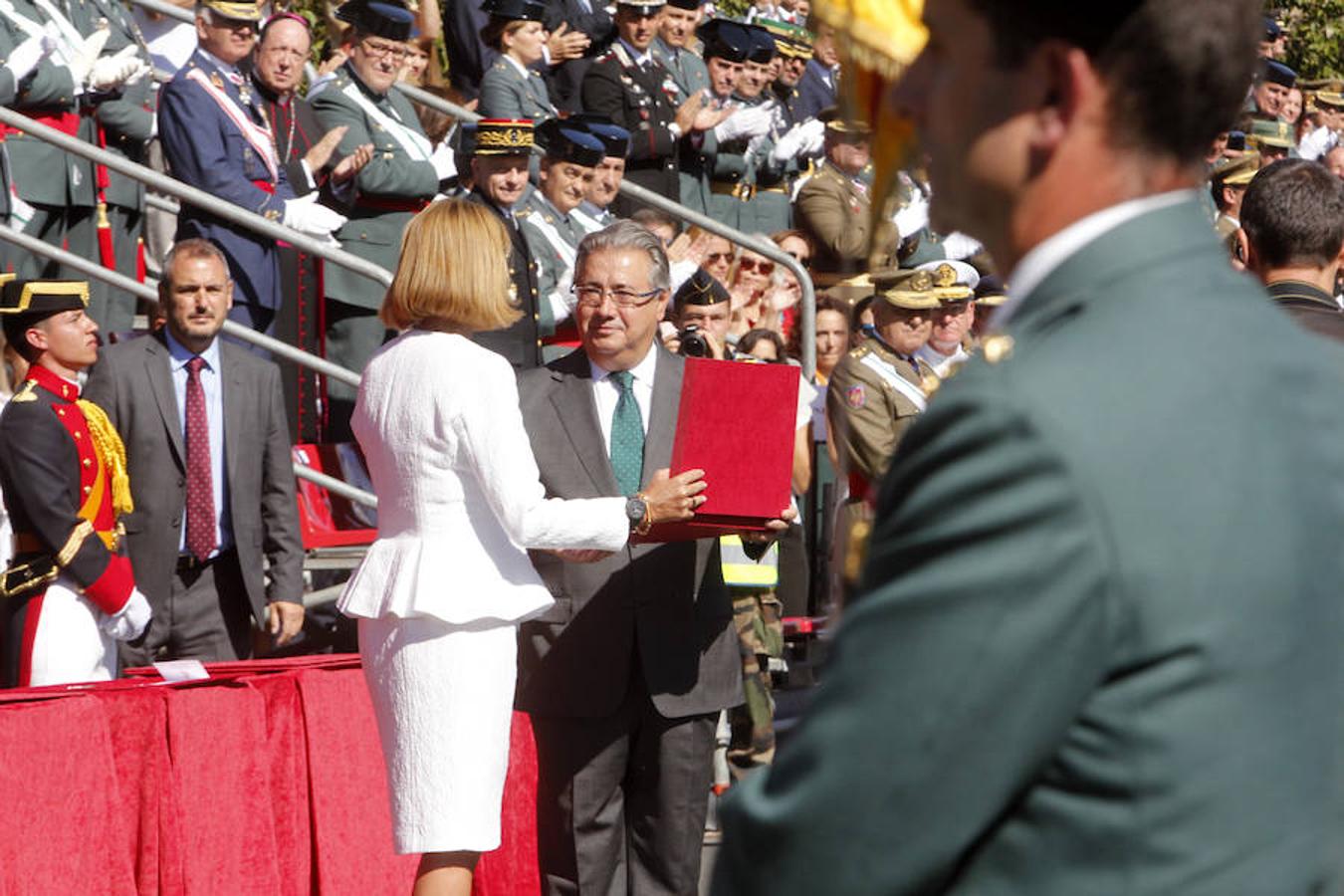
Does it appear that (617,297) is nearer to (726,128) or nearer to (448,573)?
(448,573)

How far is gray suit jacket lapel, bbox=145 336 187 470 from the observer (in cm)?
692

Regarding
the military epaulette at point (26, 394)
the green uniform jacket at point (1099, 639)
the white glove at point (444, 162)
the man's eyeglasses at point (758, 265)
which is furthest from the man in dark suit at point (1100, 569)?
the man's eyeglasses at point (758, 265)

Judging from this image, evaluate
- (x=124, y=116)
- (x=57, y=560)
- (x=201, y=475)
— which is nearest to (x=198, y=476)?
(x=201, y=475)

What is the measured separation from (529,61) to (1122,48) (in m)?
9.24

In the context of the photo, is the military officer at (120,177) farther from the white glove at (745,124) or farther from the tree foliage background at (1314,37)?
the tree foliage background at (1314,37)

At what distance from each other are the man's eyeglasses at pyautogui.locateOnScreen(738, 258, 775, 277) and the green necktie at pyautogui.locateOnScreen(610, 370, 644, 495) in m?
4.81

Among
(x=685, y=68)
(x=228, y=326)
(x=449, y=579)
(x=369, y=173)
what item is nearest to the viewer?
(x=449, y=579)

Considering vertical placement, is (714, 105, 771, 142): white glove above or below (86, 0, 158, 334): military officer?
above

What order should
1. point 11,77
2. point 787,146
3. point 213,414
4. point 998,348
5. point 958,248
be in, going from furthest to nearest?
point 787,146
point 958,248
point 11,77
point 213,414
point 998,348

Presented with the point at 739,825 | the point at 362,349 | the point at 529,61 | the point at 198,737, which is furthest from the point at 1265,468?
the point at 529,61

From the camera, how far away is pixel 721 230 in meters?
9.92

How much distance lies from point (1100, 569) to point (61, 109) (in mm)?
8088

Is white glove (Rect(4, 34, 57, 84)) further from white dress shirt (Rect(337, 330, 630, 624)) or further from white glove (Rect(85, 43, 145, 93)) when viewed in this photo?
white dress shirt (Rect(337, 330, 630, 624))

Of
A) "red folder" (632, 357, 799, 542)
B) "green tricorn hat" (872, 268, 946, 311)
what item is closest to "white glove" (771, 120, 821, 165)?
"green tricorn hat" (872, 268, 946, 311)
